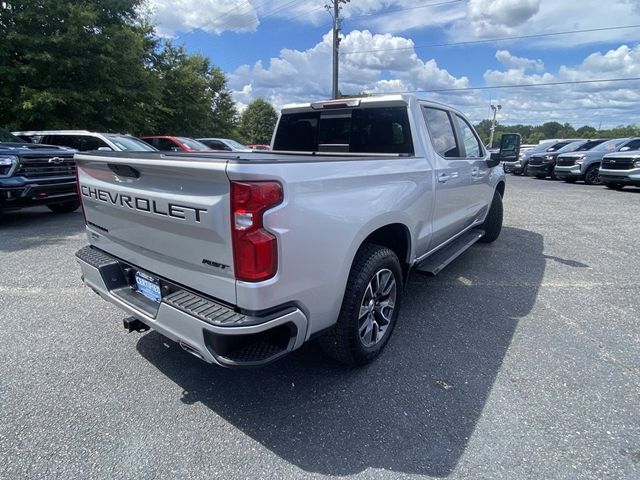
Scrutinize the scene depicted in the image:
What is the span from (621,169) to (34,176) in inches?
621

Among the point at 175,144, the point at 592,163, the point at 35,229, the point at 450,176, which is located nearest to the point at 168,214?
the point at 450,176

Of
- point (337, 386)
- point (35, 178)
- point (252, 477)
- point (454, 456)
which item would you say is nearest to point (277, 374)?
point (337, 386)

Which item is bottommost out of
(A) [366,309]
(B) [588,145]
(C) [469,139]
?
(A) [366,309]

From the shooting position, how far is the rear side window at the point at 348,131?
358cm

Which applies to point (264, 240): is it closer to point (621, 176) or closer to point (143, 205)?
point (143, 205)

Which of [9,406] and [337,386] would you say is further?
[337,386]

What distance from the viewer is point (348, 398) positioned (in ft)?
8.17

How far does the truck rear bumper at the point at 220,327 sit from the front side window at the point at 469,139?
11.1 ft

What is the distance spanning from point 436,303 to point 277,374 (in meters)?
1.93

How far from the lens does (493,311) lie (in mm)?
3756

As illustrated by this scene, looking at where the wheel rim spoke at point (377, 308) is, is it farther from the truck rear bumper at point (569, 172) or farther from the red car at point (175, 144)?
the truck rear bumper at point (569, 172)

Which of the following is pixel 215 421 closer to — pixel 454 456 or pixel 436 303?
pixel 454 456

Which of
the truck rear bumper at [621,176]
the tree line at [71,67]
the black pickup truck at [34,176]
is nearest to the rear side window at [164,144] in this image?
the tree line at [71,67]

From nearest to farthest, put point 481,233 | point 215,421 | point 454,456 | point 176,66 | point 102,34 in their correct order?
point 454,456
point 215,421
point 481,233
point 102,34
point 176,66
